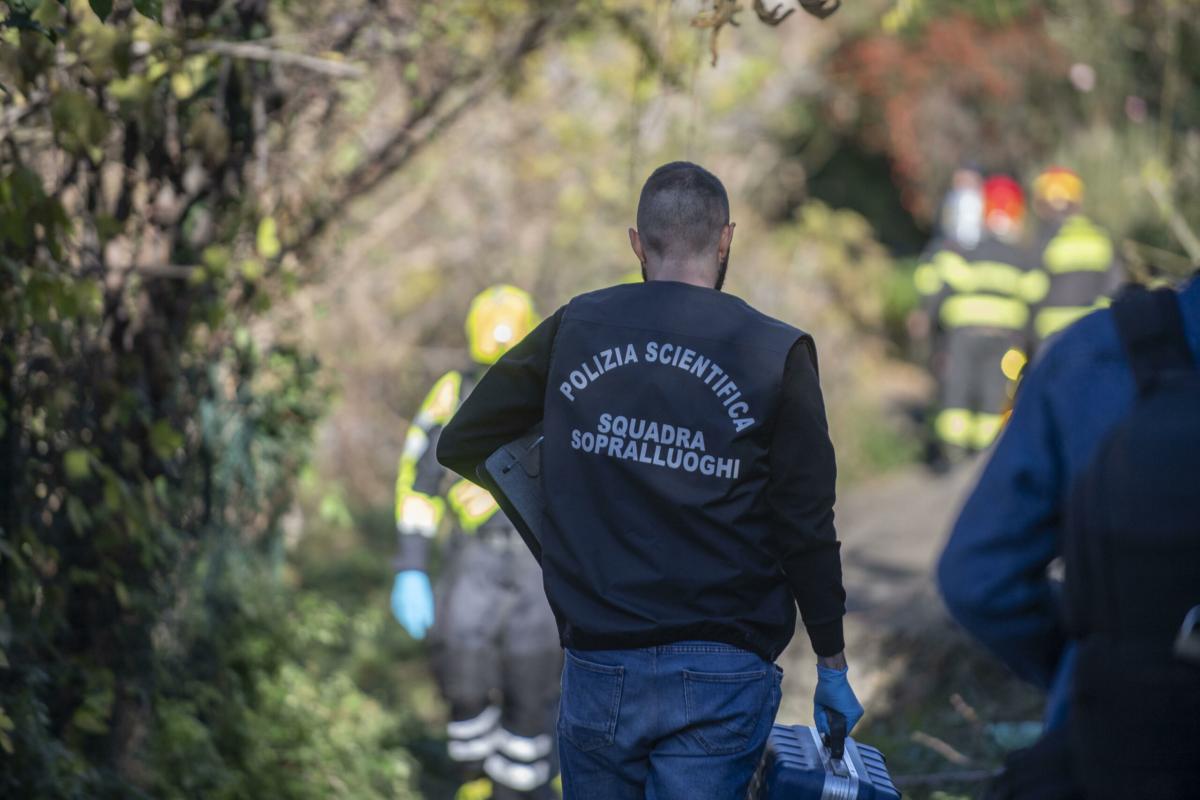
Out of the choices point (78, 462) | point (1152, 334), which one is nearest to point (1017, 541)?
point (1152, 334)

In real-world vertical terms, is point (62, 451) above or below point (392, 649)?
above

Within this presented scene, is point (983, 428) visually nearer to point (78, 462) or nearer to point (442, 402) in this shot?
point (442, 402)

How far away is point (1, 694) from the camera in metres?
3.46

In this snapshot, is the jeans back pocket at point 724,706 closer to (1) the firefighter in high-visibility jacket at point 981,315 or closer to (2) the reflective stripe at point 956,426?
(1) the firefighter in high-visibility jacket at point 981,315

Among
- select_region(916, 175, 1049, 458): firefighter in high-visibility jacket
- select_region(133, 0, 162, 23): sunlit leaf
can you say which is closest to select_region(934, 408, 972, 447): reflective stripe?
select_region(916, 175, 1049, 458): firefighter in high-visibility jacket

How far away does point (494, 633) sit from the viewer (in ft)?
16.6

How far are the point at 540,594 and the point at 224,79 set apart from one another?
2.15m

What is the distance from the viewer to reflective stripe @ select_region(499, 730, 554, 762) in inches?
200

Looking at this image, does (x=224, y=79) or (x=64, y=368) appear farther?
(x=224, y=79)

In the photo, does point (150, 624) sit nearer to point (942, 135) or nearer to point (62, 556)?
point (62, 556)

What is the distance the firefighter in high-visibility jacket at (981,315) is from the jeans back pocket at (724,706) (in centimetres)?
718

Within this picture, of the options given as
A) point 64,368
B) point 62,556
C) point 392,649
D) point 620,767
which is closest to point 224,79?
→ point 64,368

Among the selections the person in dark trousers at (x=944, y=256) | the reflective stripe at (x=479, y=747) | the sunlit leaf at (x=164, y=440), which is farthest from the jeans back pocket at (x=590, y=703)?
the person in dark trousers at (x=944, y=256)

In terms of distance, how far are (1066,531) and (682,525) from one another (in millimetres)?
998
